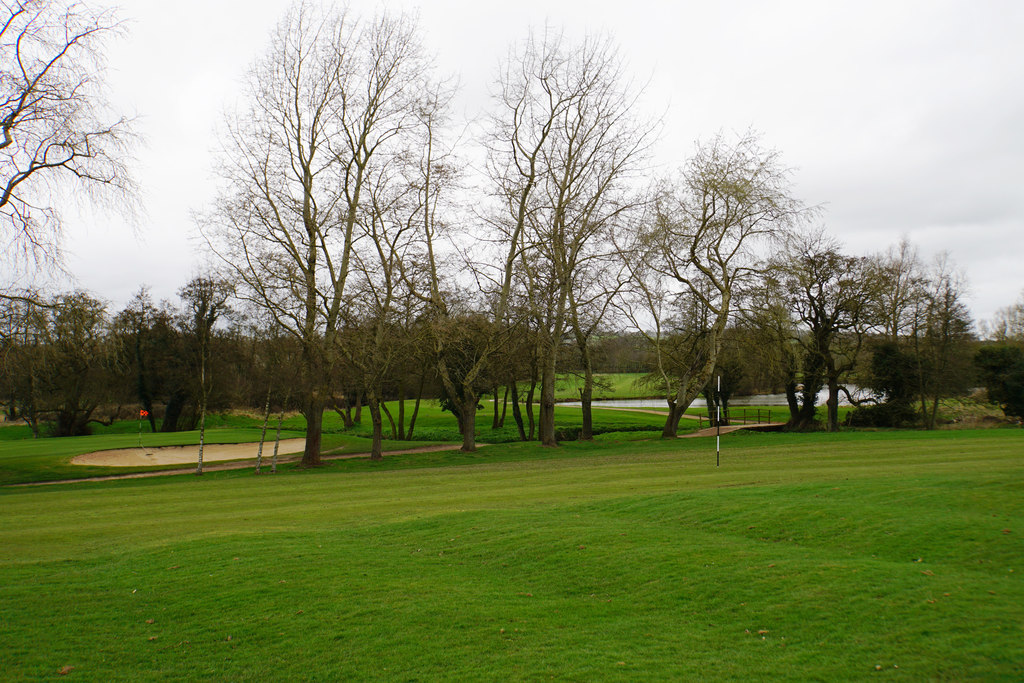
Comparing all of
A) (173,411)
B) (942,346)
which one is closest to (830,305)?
(942,346)

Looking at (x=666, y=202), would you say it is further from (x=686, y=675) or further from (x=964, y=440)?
(x=686, y=675)

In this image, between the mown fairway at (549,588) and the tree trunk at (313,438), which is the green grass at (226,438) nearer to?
the tree trunk at (313,438)

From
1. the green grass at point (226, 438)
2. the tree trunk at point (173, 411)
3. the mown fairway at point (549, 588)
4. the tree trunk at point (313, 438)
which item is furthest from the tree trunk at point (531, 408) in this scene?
the tree trunk at point (173, 411)

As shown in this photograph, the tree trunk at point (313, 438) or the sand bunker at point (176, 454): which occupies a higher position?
the tree trunk at point (313, 438)

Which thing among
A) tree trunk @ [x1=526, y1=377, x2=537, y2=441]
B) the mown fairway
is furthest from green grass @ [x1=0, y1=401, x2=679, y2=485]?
the mown fairway

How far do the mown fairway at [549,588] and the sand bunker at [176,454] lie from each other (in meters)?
19.9

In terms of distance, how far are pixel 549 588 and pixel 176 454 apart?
113 feet

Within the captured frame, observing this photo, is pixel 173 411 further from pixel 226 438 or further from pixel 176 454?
pixel 176 454

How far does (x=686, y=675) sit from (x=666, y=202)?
32.7 metres

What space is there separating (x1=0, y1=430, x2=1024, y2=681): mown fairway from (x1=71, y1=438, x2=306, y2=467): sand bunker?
19.9m

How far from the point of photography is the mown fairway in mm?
6172

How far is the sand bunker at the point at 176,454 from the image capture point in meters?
32.7

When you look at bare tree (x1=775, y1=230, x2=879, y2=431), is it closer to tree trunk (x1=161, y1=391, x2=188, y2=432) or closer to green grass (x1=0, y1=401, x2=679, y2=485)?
green grass (x1=0, y1=401, x2=679, y2=485)

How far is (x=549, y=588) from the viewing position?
8398mm
